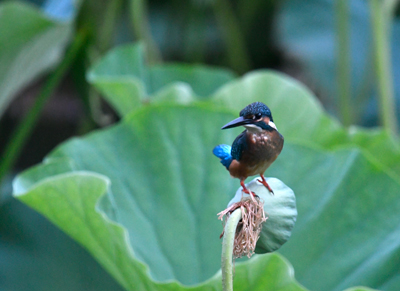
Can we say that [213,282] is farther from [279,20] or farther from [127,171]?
[279,20]

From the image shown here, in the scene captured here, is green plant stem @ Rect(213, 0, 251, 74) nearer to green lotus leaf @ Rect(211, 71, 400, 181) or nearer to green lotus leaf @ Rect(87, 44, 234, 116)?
green lotus leaf @ Rect(87, 44, 234, 116)

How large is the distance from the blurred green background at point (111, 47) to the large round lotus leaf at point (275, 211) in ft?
2.81

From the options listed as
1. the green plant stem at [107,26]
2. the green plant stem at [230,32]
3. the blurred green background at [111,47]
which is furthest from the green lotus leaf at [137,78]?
the green plant stem at [230,32]

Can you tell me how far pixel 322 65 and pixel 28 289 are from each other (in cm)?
143

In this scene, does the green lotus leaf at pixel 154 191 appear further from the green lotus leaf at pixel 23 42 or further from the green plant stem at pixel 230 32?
the green plant stem at pixel 230 32

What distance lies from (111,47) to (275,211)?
4.57 ft

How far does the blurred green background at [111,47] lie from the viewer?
102 centimetres

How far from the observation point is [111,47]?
1.53 meters

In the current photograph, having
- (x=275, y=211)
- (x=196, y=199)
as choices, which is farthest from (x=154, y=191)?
(x=275, y=211)

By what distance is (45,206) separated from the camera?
0.58 metres

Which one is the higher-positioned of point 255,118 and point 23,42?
point 255,118

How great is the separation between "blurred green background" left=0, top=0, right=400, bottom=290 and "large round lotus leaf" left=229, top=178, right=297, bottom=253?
86 cm

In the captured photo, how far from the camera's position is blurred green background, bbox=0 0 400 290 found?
3.34 ft

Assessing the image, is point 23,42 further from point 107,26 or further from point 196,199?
point 196,199
